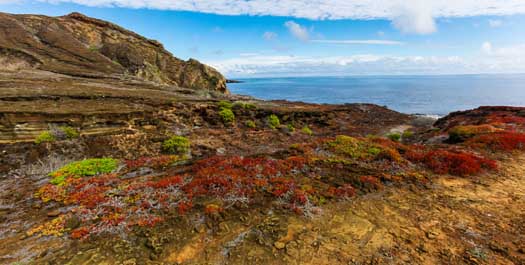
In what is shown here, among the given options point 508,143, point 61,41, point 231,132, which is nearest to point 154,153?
point 231,132

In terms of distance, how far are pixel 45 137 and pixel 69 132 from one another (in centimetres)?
119

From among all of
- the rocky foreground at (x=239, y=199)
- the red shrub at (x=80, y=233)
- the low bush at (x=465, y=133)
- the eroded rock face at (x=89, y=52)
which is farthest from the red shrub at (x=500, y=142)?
the eroded rock face at (x=89, y=52)

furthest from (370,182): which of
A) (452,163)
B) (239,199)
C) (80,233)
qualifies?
(80,233)

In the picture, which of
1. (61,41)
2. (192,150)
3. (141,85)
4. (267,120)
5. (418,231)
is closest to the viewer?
(418,231)

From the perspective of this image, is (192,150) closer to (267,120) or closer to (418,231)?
(267,120)

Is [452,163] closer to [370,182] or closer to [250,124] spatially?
[370,182]

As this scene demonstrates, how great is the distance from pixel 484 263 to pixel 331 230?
3.04 meters

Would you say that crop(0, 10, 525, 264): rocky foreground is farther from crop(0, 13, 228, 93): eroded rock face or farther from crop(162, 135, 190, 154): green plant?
crop(0, 13, 228, 93): eroded rock face

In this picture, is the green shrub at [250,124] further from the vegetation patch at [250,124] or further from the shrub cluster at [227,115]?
the shrub cluster at [227,115]

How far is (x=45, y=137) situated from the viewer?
1370 cm

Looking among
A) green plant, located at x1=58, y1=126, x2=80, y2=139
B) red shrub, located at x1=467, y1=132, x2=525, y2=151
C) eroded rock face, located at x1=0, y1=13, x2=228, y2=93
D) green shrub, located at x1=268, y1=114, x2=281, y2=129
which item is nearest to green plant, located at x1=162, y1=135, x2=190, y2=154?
green plant, located at x1=58, y1=126, x2=80, y2=139

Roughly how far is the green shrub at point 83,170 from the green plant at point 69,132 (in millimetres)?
5589

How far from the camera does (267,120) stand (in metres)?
26.7

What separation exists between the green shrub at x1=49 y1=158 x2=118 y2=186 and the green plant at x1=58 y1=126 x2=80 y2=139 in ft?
18.3
